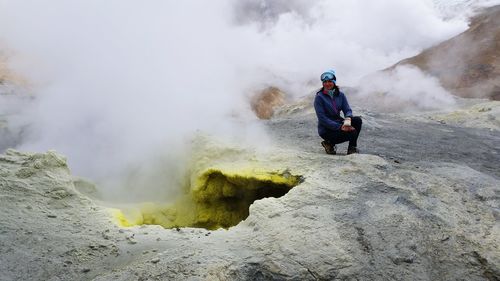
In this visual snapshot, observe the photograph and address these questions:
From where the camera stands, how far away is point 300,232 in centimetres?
321

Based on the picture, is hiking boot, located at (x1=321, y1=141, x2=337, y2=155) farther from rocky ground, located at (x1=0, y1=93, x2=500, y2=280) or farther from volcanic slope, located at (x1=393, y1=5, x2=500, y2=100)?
volcanic slope, located at (x1=393, y1=5, x2=500, y2=100)

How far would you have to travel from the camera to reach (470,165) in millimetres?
4672

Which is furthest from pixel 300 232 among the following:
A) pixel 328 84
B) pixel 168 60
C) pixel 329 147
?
pixel 168 60

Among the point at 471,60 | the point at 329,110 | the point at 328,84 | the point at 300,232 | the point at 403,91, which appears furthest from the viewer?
the point at 471,60

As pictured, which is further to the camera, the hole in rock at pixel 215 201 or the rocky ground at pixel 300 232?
the hole in rock at pixel 215 201

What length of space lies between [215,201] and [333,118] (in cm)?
140

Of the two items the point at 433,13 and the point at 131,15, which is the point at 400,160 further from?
the point at 433,13

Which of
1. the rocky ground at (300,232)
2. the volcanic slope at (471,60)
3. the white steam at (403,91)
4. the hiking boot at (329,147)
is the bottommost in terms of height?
the rocky ground at (300,232)

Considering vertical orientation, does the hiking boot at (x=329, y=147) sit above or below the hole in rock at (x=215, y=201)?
above

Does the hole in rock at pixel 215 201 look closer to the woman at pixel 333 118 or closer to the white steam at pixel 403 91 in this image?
the woman at pixel 333 118

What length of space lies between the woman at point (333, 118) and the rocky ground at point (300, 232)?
0.43 m

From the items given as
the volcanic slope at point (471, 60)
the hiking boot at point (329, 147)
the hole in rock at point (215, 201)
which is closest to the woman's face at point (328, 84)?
the hiking boot at point (329, 147)

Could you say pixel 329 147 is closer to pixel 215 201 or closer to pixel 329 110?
pixel 329 110

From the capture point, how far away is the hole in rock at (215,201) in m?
4.43
